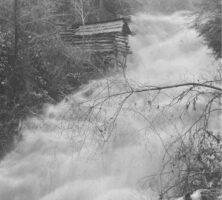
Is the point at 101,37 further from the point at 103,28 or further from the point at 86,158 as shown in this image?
the point at 86,158

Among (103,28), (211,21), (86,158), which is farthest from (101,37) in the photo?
(86,158)

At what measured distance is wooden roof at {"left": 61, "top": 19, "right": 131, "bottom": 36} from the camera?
1430 cm

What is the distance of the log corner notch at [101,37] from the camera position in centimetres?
1434

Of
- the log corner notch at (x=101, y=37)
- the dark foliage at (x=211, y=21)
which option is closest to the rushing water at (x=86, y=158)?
the dark foliage at (x=211, y=21)

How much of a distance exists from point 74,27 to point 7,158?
27.8ft

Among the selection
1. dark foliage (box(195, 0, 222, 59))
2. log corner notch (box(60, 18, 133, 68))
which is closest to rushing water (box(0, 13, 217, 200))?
dark foliage (box(195, 0, 222, 59))

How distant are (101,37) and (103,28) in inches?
15.2

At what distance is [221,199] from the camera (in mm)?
3967

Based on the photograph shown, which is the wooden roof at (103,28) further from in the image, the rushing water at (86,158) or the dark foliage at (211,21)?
the rushing water at (86,158)

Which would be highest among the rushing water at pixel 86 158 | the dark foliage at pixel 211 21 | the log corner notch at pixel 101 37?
the log corner notch at pixel 101 37

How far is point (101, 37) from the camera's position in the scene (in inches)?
577

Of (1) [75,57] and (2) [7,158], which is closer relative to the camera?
(2) [7,158]

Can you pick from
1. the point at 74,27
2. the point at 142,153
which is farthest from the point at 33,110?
the point at 74,27

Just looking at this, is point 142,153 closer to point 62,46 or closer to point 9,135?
point 9,135
